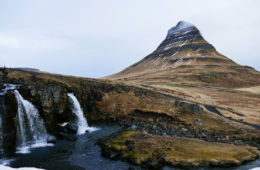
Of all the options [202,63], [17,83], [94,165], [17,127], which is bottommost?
[94,165]

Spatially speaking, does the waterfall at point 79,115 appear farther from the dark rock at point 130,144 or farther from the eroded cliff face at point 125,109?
the dark rock at point 130,144

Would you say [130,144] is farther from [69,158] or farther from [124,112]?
[124,112]

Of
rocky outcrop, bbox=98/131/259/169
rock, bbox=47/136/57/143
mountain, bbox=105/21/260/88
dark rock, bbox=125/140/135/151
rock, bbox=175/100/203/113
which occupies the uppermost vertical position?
mountain, bbox=105/21/260/88

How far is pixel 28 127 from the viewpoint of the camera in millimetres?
29156

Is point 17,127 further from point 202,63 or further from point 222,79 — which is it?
point 202,63

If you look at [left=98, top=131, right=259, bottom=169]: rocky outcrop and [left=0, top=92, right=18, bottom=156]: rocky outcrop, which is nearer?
[left=98, top=131, right=259, bottom=169]: rocky outcrop

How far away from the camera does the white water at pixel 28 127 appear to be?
90.7 feet

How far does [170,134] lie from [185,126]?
7.10 meters

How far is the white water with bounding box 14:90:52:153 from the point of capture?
90.7 ft

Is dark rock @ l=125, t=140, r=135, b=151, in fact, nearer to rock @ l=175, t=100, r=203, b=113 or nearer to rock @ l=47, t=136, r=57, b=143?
rock @ l=47, t=136, r=57, b=143

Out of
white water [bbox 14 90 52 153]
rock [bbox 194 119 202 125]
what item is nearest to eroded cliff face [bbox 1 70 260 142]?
rock [bbox 194 119 202 125]

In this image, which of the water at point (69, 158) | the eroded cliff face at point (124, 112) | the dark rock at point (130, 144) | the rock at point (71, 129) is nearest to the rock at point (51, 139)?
the water at point (69, 158)

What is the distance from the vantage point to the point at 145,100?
51344 mm

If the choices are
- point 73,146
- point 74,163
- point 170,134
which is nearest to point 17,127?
point 73,146
